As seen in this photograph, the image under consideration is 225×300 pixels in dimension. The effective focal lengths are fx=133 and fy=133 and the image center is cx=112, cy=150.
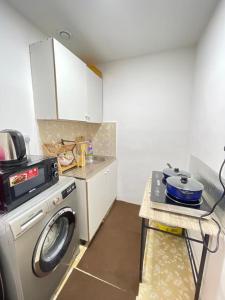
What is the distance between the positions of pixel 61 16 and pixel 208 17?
134cm

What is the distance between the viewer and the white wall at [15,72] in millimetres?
1105

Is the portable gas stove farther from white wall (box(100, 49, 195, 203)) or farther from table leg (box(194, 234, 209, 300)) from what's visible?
white wall (box(100, 49, 195, 203))

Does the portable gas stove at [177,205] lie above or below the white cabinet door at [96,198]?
above

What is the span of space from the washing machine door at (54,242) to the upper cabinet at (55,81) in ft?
2.95

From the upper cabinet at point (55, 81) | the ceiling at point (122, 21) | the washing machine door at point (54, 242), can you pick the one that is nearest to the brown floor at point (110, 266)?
the washing machine door at point (54, 242)

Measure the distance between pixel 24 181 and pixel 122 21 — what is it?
163 centimetres

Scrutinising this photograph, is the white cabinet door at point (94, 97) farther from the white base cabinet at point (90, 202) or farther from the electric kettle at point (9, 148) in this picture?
the electric kettle at point (9, 148)

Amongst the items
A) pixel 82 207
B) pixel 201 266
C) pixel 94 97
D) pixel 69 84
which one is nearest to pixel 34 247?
pixel 82 207

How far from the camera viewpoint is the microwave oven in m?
0.74

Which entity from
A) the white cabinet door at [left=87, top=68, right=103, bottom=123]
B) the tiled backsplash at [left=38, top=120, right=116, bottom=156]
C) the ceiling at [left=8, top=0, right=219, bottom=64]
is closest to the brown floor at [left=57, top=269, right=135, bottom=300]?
the tiled backsplash at [left=38, top=120, right=116, bottom=156]

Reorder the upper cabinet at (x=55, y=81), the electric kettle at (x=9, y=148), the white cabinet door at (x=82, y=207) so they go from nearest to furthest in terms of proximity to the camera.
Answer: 1. the electric kettle at (x=9, y=148)
2. the upper cabinet at (x=55, y=81)
3. the white cabinet door at (x=82, y=207)

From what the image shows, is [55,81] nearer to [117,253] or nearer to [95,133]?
[95,133]

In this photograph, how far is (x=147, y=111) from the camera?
2.01 m

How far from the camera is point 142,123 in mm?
2062
